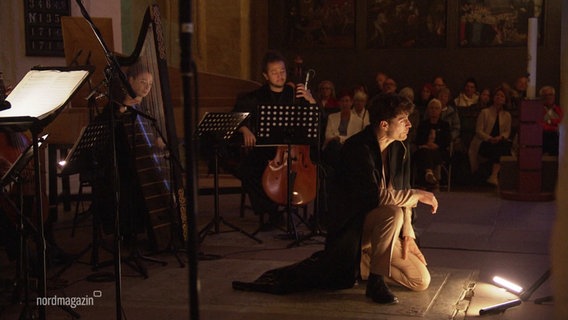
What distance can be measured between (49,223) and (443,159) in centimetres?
507

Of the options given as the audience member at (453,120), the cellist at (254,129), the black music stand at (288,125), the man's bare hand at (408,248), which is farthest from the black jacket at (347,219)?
the audience member at (453,120)

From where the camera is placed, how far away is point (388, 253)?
14.4ft

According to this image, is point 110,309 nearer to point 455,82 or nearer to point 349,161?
point 349,161

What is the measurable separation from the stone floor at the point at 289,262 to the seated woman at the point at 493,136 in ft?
6.82

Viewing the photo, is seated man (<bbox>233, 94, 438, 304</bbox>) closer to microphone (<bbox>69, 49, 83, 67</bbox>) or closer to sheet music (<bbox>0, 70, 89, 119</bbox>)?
sheet music (<bbox>0, 70, 89, 119</bbox>)

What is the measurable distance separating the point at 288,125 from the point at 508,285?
6.71 feet

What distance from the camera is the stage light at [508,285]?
14.9ft

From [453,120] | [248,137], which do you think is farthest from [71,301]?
[453,120]

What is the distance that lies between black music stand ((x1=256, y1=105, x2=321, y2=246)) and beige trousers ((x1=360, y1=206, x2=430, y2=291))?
1.32m

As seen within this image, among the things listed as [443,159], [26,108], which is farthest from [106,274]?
[443,159]

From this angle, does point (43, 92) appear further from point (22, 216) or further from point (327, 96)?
point (327, 96)

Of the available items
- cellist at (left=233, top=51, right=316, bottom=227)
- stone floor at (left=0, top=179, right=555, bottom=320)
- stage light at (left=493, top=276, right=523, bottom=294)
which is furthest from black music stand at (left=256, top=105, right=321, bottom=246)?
stage light at (left=493, top=276, right=523, bottom=294)

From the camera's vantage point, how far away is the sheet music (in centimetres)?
376

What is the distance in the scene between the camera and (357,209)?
4.49 meters
